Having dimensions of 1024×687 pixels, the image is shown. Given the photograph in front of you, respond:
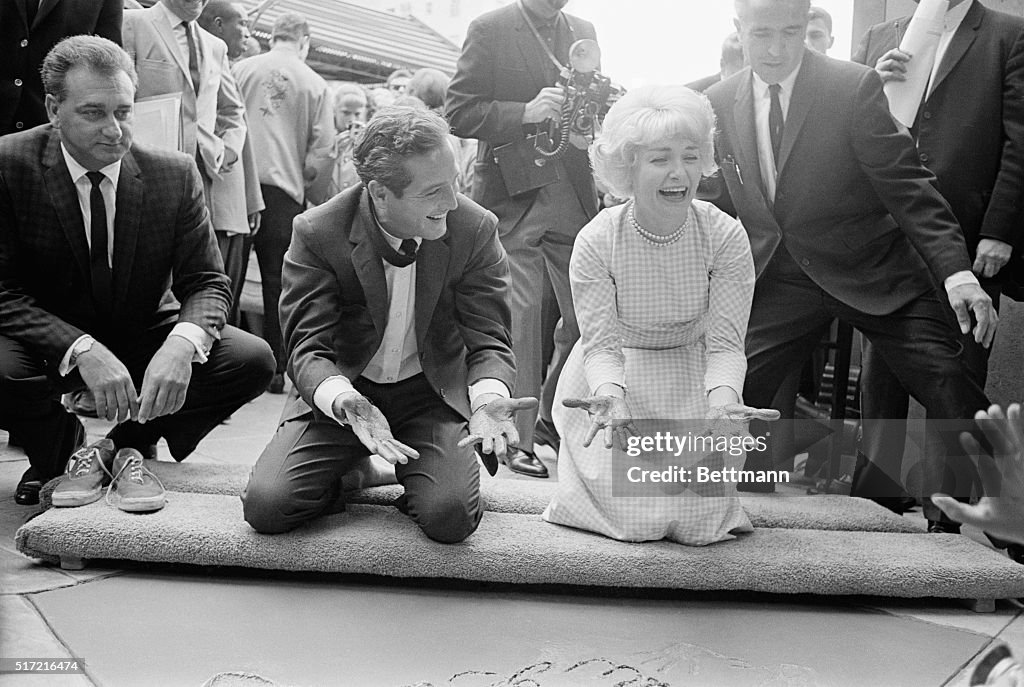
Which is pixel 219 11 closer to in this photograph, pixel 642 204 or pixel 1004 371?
pixel 642 204

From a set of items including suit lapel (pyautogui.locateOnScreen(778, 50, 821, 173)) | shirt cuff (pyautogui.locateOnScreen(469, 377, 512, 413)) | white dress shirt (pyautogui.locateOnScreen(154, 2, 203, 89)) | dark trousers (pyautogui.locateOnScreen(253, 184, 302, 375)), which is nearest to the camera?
shirt cuff (pyautogui.locateOnScreen(469, 377, 512, 413))

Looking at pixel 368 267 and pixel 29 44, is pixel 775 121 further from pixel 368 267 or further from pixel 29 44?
pixel 29 44

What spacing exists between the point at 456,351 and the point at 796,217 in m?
0.80

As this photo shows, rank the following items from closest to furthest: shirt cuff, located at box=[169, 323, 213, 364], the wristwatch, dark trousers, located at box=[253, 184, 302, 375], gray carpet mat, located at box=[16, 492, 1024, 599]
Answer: gray carpet mat, located at box=[16, 492, 1024, 599], the wristwatch, shirt cuff, located at box=[169, 323, 213, 364], dark trousers, located at box=[253, 184, 302, 375]

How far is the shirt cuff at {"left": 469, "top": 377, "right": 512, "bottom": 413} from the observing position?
6.16ft

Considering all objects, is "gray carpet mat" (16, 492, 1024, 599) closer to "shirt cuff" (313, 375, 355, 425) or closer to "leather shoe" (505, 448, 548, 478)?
"shirt cuff" (313, 375, 355, 425)

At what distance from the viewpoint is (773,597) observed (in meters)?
1.83

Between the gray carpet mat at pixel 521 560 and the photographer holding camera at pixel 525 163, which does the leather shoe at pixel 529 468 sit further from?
the gray carpet mat at pixel 521 560

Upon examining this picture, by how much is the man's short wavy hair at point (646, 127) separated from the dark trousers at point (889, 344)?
418 mm

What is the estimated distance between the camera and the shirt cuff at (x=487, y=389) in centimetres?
188

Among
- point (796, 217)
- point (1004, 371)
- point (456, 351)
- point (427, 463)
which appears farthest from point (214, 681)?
point (1004, 371)

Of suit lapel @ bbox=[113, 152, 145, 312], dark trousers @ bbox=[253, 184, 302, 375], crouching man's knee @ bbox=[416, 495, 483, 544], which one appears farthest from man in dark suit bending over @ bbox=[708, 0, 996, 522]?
dark trousers @ bbox=[253, 184, 302, 375]

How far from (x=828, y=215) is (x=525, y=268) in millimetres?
724

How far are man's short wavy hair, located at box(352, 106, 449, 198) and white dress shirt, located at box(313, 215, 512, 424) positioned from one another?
11 cm
